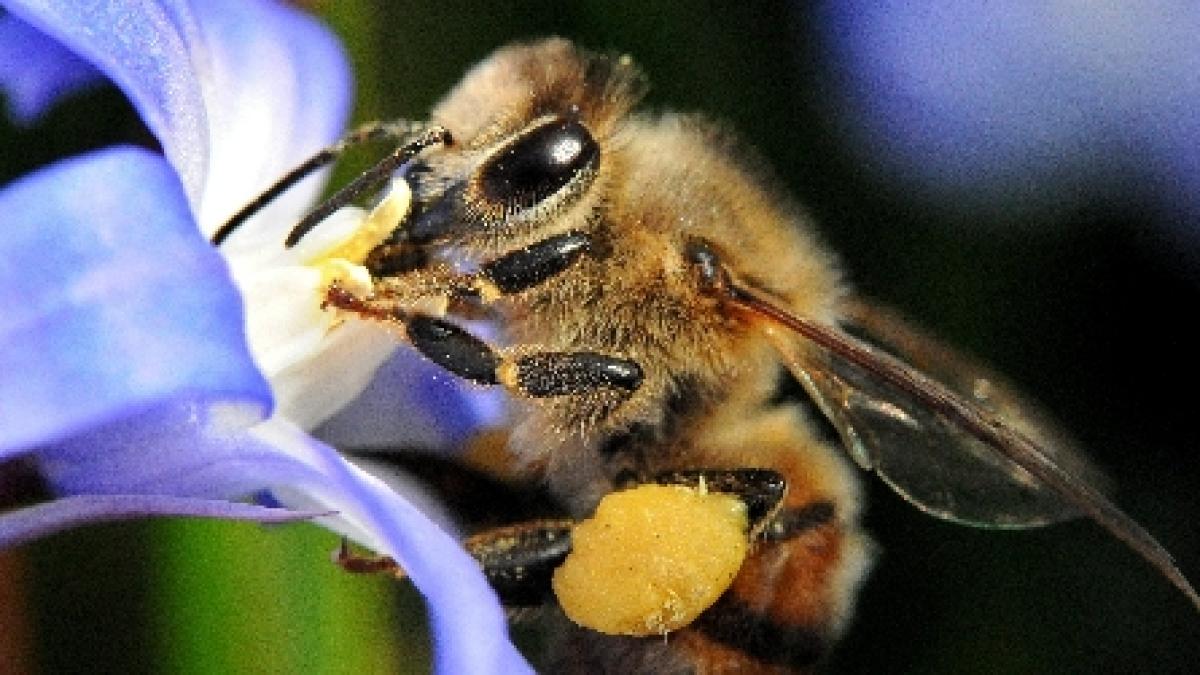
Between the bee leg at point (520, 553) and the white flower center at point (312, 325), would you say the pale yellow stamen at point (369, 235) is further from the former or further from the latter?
the bee leg at point (520, 553)

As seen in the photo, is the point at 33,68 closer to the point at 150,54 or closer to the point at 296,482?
the point at 150,54

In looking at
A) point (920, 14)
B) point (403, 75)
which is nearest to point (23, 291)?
point (403, 75)

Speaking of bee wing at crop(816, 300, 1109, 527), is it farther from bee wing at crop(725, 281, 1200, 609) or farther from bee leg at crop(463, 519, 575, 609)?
bee leg at crop(463, 519, 575, 609)

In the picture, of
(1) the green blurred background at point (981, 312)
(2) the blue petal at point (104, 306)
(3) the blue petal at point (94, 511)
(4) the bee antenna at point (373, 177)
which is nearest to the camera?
(2) the blue petal at point (104, 306)

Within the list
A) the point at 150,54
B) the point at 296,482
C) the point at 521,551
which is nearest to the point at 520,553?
the point at 521,551

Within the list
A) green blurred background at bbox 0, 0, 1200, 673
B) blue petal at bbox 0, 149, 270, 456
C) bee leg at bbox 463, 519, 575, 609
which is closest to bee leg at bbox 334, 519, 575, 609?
bee leg at bbox 463, 519, 575, 609

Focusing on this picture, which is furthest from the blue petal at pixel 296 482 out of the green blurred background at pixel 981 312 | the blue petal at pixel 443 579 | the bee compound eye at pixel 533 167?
the green blurred background at pixel 981 312
